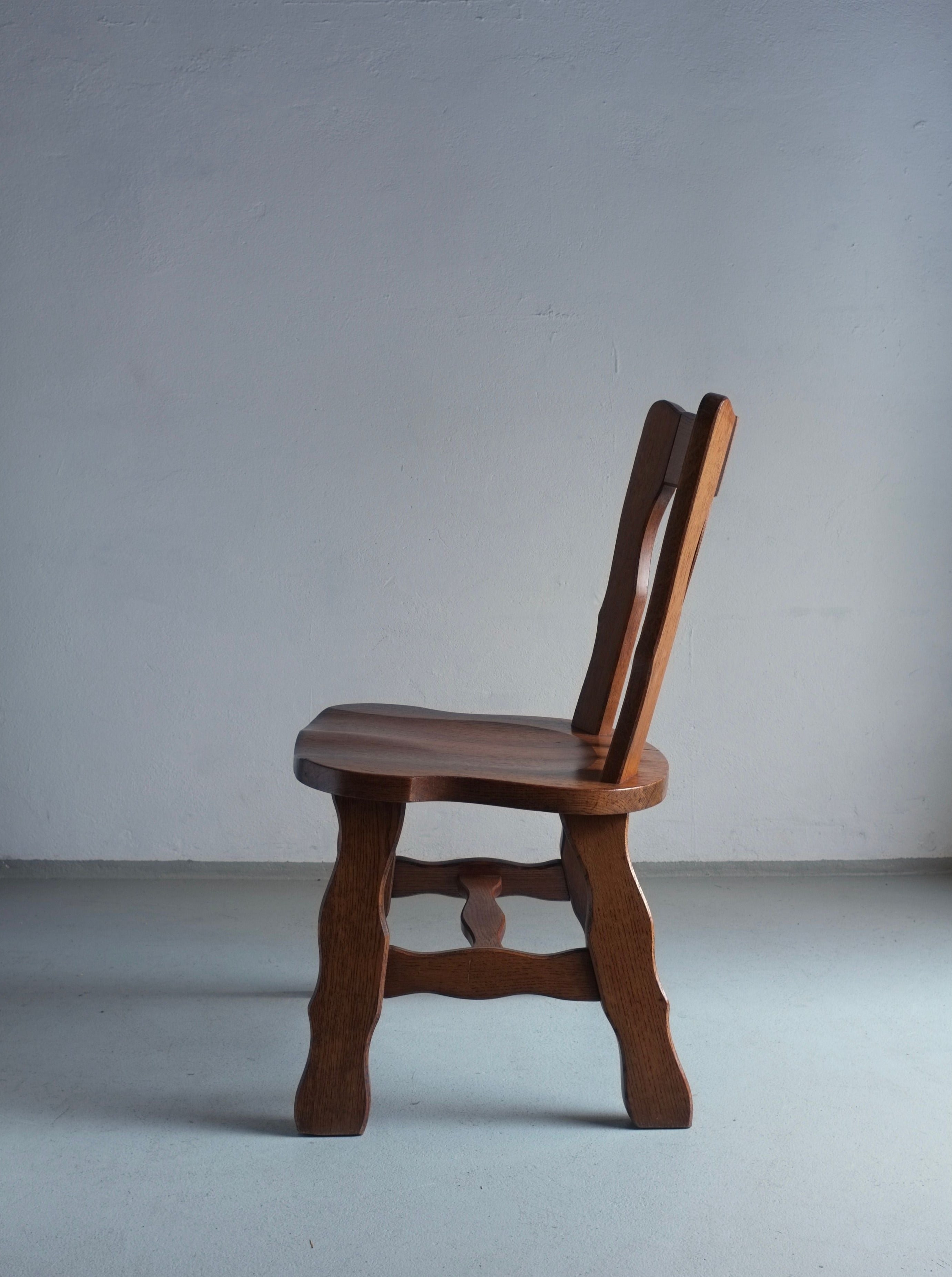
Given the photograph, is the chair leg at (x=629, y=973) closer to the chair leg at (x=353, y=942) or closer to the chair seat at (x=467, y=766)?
the chair seat at (x=467, y=766)

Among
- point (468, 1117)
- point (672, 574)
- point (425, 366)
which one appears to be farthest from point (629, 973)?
point (425, 366)

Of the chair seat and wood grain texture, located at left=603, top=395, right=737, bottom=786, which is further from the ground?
wood grain texture, located at left=603, top=395, right=737, bottom=786

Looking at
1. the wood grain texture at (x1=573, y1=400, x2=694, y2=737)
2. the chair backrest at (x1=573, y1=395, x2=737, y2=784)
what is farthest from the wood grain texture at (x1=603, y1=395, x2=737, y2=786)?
the wood grain texture at (x1=573, y1=400, x2=694, y2=737)

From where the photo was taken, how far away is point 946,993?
1.76 metres

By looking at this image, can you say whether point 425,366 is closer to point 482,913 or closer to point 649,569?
point 649,569

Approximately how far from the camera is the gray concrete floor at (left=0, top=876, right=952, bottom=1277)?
3.59 ft

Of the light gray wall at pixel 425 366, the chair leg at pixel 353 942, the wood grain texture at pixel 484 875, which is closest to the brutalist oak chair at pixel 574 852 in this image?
the chair leg at pixel 353 942

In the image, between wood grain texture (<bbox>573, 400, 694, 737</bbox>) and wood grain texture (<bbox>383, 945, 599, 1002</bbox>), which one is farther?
wood grain texture (<bbox>573, 400, 694, 737</bbox>)

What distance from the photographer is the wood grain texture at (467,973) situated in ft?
4.16

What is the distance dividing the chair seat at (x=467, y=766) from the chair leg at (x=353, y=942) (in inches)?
1.8

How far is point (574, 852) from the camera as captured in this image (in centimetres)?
140

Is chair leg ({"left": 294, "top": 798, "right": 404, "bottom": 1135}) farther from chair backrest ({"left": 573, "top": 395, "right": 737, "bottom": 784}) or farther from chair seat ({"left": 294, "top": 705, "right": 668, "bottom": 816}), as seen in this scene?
chair backrest ({"left": 573, "top": 395, "right": 737, "bottom": 784})

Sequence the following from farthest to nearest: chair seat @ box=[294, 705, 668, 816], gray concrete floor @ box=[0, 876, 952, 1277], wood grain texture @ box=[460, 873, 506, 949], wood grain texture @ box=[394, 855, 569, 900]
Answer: wood grain texture @ box=[394, 855, 569, 900]
wood grain texture @ box=[460, 873, 506, 949]
chair seat @ box=[294, 705, 668, 816]
gray concrete floor @ box=[0, 876, 952, 1277]

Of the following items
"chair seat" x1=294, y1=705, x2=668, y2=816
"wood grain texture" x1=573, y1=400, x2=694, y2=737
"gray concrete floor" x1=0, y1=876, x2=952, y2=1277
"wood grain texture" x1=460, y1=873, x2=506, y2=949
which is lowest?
"gray concrete floor" x1=0, y1=876, x2=952, y2=1277
